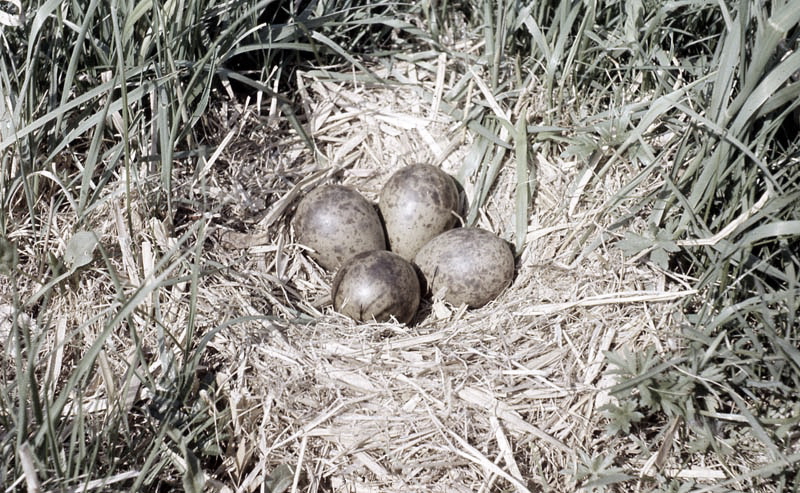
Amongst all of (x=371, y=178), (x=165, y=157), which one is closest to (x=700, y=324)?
(x=371, y=178)

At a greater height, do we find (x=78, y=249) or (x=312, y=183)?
(x=78, y=249)

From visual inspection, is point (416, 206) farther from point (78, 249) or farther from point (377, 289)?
point (78, 249)

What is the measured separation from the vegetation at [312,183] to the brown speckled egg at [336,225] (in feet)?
0.41

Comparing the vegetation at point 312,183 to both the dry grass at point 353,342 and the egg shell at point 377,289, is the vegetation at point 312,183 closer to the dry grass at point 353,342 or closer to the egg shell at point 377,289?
the dry grass at point 353,342

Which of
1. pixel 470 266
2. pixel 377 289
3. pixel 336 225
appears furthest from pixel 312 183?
pixel 470 266

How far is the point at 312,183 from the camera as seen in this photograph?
3.34 metres

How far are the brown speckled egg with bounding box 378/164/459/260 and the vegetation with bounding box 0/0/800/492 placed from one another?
0.18 metres

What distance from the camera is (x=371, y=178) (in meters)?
3.53

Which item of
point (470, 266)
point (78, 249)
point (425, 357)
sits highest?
point (78, 249)

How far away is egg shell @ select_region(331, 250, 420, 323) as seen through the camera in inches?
112

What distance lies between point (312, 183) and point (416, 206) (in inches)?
20.2

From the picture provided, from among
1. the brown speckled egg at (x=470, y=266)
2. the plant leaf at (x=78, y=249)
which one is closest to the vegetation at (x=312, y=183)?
the plant leaf at (x=78, y=249)

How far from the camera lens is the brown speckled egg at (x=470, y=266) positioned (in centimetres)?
296

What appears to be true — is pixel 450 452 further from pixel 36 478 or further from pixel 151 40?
pixel 151 40
